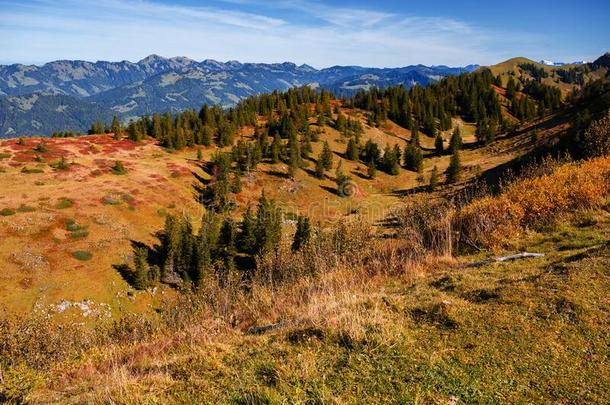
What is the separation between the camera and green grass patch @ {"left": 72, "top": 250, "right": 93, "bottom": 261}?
195ft

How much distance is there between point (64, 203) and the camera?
69.4m

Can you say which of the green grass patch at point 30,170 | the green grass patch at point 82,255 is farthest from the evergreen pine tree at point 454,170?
the green grass patch at point 30,170

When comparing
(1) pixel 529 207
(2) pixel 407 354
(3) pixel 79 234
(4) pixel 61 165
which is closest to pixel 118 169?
(4) pixel 61 165

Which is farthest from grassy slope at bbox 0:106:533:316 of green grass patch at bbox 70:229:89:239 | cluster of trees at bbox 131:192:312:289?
cluster of trees at bbox 131:192:312:289

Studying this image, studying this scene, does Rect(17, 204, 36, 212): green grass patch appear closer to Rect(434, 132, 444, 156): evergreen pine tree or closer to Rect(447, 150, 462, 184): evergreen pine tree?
Rect(447, 150, 462, 184): evergreen pine tree

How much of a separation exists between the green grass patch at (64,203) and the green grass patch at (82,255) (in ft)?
43.0

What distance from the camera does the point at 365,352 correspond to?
654cm

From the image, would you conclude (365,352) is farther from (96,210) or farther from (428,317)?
(96,210)

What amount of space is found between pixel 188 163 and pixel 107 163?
63.9 ft

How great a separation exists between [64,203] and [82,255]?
1539 centimetres

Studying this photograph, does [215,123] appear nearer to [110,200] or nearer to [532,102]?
[110,200]

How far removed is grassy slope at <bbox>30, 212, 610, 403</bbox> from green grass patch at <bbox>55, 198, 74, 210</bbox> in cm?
7071

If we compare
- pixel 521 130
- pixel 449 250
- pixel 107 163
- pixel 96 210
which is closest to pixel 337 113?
pixel 521 130

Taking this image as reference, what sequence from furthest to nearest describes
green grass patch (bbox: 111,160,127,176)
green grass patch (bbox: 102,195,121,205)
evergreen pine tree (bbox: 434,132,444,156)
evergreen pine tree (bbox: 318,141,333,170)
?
evergreen pine tree (bbox: 434,132,444,156) < evergreen pine tree (bbox: 318,141,333,170) < green grass patch (bbox: 111,160,127,176) < green grass patch (bbox: 102,195,121,205)
